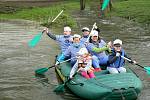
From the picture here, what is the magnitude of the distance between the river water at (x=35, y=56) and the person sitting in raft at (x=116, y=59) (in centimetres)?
107

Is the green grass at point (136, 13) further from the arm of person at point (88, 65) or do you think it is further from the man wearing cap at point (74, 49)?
the arm of person at point (88, 65)

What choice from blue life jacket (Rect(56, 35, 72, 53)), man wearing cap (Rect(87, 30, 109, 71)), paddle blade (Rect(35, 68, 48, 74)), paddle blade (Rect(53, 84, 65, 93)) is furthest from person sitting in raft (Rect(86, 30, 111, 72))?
paddle blade (Rect(35, 68, 48, 74))

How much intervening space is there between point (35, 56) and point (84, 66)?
6.91 metres

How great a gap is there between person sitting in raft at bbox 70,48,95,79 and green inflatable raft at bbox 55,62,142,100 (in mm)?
152

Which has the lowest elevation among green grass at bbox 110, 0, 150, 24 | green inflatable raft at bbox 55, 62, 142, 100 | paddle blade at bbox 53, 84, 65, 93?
paddle blade at bbox 53, 84, 65, 93

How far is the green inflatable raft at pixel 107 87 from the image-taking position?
1012 centimetres

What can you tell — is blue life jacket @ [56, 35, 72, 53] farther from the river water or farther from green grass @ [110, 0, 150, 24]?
green grass @ [110, 0, 150, 24]

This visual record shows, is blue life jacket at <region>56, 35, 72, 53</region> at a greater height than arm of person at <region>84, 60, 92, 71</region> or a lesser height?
greater

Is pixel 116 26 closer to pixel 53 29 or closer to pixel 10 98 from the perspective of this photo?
pixel 53 29

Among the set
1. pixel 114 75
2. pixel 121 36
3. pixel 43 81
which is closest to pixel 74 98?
pixel 114 75

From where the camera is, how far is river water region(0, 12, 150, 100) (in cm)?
1237

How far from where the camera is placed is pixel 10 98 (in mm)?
11711

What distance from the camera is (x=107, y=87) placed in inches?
403

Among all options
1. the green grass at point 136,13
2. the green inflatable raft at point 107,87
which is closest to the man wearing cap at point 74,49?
the green inflatable raft at point 107,87
